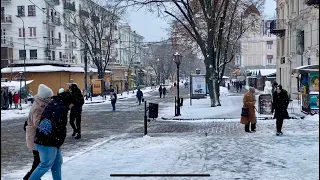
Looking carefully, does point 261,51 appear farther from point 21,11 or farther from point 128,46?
point 21,11

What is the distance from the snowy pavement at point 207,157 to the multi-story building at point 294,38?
533 inches

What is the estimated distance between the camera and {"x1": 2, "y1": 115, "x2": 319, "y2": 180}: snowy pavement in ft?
25.3

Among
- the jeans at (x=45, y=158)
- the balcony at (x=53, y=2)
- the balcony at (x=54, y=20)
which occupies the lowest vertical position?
the jeans at (x=45, y=158)

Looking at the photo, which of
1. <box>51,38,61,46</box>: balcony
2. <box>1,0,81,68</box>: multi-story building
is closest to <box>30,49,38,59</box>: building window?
<box>1,0,81,68</box>: multi-story building

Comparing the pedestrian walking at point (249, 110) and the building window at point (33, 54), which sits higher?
the building window at point (33, 54)

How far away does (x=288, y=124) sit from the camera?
15797 mm

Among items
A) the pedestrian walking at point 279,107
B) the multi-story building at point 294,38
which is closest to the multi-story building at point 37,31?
the multi-story building at point 294,38

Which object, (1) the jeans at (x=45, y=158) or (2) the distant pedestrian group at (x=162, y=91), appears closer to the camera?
(1) the jeans at (x=45, y=158)

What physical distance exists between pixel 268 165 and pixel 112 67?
219ft

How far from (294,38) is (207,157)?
82.4 ft

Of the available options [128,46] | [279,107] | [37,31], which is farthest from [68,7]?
[279,107]

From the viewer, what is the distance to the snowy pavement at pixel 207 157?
303 inches

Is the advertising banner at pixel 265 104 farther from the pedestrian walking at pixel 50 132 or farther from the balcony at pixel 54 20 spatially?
the balcony at pixel 54 20

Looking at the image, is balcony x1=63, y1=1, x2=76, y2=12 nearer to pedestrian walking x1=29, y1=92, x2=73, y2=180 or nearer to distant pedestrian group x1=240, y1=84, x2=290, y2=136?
Answer: distant pedestrian group x1=240, y1=84, x2=290, y2=136
